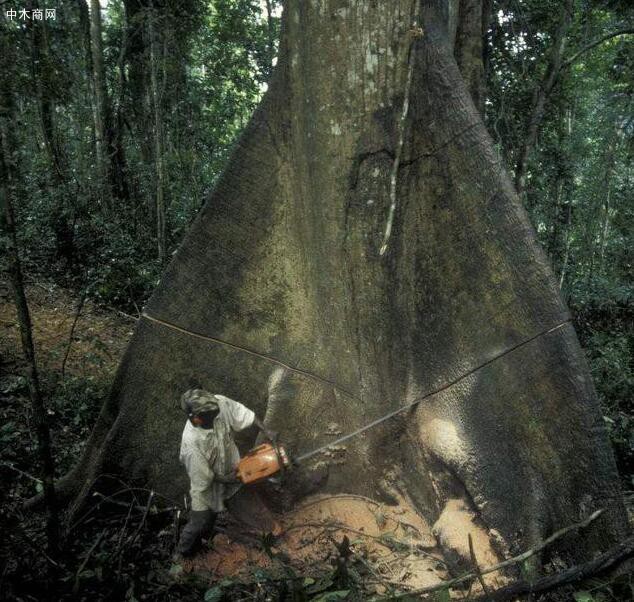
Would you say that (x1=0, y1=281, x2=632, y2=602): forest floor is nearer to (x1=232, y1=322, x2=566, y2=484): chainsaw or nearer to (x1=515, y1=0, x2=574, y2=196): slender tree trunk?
(x1=232, y1=322, x2=566, y2=484): chainsaw

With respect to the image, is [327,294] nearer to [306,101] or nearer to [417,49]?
[306,101]

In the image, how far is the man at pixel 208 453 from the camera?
10.8 feet

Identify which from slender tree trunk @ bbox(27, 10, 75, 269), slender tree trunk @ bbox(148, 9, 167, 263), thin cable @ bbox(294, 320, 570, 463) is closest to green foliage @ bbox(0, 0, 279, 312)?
slender tree trunk @ bbox(27, 10, 75, 269)

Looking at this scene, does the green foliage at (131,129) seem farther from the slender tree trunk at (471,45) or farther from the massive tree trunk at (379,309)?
the slender tree trunk at (471,45)

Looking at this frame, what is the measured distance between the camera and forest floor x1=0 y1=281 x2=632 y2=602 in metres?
2.77

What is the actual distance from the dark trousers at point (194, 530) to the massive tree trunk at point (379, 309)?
330 millimetres

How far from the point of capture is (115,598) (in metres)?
2.78

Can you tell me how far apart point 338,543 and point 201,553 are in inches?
36.7

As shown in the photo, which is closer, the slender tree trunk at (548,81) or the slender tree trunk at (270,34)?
the slender tree trunk at (548,81)

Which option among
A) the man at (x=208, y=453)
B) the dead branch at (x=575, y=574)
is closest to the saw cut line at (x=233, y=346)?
the man at (x=208, y=453)

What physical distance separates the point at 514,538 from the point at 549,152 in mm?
7263

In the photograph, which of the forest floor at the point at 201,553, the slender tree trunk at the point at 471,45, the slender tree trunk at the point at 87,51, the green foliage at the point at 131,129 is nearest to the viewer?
the forest floor at the point at 201,553

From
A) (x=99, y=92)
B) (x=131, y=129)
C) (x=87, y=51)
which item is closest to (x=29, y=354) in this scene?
(x=99, y=92)

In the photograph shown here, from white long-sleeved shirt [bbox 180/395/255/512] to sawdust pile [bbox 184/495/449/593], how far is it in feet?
0.98
